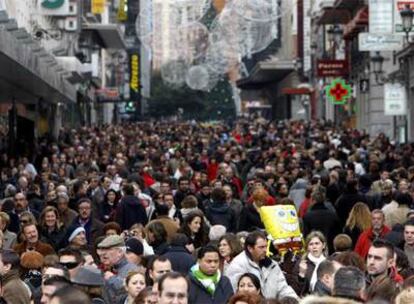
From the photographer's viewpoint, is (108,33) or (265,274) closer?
(265,274)

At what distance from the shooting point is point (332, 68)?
6347 cm

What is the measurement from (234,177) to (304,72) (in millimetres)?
64467

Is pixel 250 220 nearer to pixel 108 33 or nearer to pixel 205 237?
pixel 205 237

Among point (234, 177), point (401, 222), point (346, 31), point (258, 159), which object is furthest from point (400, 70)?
point (401, 222)

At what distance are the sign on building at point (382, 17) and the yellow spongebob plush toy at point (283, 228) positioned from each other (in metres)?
21.5

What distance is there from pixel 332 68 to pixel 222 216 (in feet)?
147

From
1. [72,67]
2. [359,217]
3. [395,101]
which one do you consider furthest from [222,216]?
[72,67]

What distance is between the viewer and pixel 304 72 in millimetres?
90000

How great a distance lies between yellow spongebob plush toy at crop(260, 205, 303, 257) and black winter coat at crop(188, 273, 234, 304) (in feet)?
13.7

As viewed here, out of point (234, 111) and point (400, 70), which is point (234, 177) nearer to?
point (400, 70)

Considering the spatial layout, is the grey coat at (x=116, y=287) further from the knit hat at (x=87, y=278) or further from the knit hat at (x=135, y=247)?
the knit hat at (x=135, y=247)

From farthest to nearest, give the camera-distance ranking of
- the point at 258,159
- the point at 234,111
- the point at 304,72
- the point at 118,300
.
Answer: the point at 234,111
the point at 304,72
the point at 258,159
the point at 118,300

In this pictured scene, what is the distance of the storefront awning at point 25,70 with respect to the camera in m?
28.8

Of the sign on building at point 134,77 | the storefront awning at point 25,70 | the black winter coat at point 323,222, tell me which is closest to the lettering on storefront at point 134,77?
the sign on building at point 134,77
